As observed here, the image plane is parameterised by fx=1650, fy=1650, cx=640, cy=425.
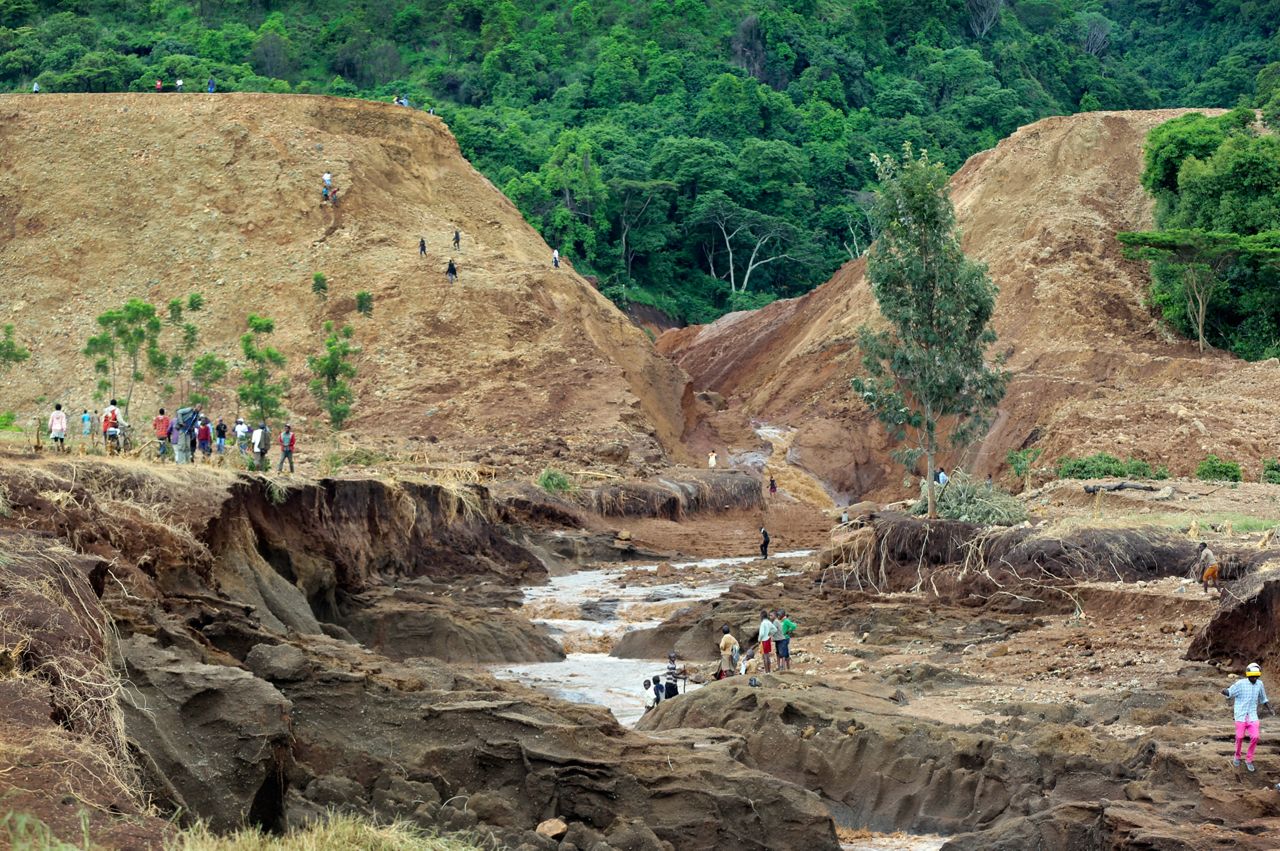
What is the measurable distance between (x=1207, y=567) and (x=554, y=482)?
2115cm

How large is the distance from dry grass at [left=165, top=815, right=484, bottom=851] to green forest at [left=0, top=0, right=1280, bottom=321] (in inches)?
2528

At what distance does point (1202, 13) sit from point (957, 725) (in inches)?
3877

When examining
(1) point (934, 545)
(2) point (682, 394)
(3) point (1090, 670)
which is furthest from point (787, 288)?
(3) point (1090, 670)

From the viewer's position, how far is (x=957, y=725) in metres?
17.5

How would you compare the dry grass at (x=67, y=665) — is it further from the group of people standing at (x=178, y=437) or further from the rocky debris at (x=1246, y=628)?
the rocky debris at (x=1246, y=628)

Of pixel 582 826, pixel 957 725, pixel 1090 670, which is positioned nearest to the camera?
pixel 582 826

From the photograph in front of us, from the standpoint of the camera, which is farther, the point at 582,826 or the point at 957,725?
the point at 957,725

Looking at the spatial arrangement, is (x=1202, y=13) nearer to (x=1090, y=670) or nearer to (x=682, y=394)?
(x=682, y=394)

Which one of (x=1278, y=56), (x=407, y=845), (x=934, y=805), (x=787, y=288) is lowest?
(x=934, y=805)

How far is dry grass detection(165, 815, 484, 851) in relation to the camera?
405 inches

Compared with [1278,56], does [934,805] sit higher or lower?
lower

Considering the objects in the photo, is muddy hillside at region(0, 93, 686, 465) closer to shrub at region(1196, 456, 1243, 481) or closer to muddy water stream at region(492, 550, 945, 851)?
muddy water stream at region(492, 550, 945, 851)

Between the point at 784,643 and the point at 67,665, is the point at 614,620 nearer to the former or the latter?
the point at 784,643

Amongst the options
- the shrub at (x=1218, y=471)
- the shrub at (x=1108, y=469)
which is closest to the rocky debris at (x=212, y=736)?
the shrub at (x=1108, y=469)
